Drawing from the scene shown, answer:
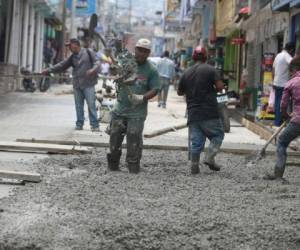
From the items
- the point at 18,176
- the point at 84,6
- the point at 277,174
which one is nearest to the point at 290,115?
the point at 277,174

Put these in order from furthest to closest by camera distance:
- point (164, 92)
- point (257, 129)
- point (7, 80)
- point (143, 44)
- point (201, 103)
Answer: point (7, 80) < point (164, 92) < point (257, 129) < point (201, 103) < point (143, 44)

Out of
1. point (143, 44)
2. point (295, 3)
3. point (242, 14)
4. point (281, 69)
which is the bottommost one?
point (281, 69)

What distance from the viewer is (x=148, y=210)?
681 centimetres

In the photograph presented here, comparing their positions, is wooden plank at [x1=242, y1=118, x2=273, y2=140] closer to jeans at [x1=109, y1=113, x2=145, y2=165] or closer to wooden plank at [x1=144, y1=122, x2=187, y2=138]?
wooden plank at [x1=144, y1=122, x2=187, y2=138]

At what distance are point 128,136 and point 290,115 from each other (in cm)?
199

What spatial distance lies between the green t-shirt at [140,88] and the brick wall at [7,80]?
679 inches

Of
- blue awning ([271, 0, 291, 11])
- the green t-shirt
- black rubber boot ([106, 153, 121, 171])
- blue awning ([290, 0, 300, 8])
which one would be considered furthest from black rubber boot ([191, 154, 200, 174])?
Result: blue awning ([271, 0, 291, 11])

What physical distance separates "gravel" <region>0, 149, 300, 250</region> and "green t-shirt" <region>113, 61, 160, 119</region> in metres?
0.75

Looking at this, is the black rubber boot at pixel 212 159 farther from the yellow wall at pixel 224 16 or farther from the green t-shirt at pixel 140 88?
the yellow wall at pixel 224 16

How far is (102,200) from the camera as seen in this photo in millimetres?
7227

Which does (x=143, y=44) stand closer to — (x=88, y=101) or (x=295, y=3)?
(x=88, y=101)

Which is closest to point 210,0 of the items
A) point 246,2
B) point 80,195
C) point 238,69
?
point 238,69

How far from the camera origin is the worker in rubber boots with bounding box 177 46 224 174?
9.56 metres

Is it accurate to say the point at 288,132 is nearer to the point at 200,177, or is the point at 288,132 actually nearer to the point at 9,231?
the point at 200,177
